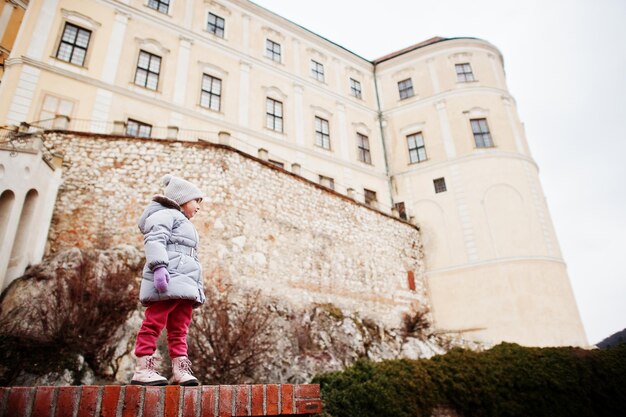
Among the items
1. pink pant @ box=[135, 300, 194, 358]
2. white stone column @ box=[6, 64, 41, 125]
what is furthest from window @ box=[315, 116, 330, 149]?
pink pant @ box=[135, 300, 194, 358]

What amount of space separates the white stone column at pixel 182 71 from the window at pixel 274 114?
14.3ft

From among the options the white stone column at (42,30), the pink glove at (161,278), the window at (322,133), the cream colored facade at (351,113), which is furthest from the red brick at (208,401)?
the window at (322,133)

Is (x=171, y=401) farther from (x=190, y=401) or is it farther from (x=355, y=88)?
(x=355, y=88)

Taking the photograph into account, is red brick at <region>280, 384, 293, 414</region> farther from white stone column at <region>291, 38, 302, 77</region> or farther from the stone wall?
white stone column at <region>291, 38, 302, 77</region>

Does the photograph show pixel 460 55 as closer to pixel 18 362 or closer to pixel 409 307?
pixel 409 307

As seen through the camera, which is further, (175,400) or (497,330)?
(497,330)

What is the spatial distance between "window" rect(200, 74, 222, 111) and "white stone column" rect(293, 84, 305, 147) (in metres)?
4.41

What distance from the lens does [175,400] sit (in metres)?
2.14

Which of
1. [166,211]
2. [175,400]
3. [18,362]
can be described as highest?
[166,211]

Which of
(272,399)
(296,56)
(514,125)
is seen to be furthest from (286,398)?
(514,125)

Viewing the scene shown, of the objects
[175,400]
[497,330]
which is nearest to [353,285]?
[497,330]

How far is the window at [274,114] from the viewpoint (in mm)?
20344

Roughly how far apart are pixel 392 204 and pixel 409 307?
7166 millimetres

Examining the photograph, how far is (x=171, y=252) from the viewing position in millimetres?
3359
